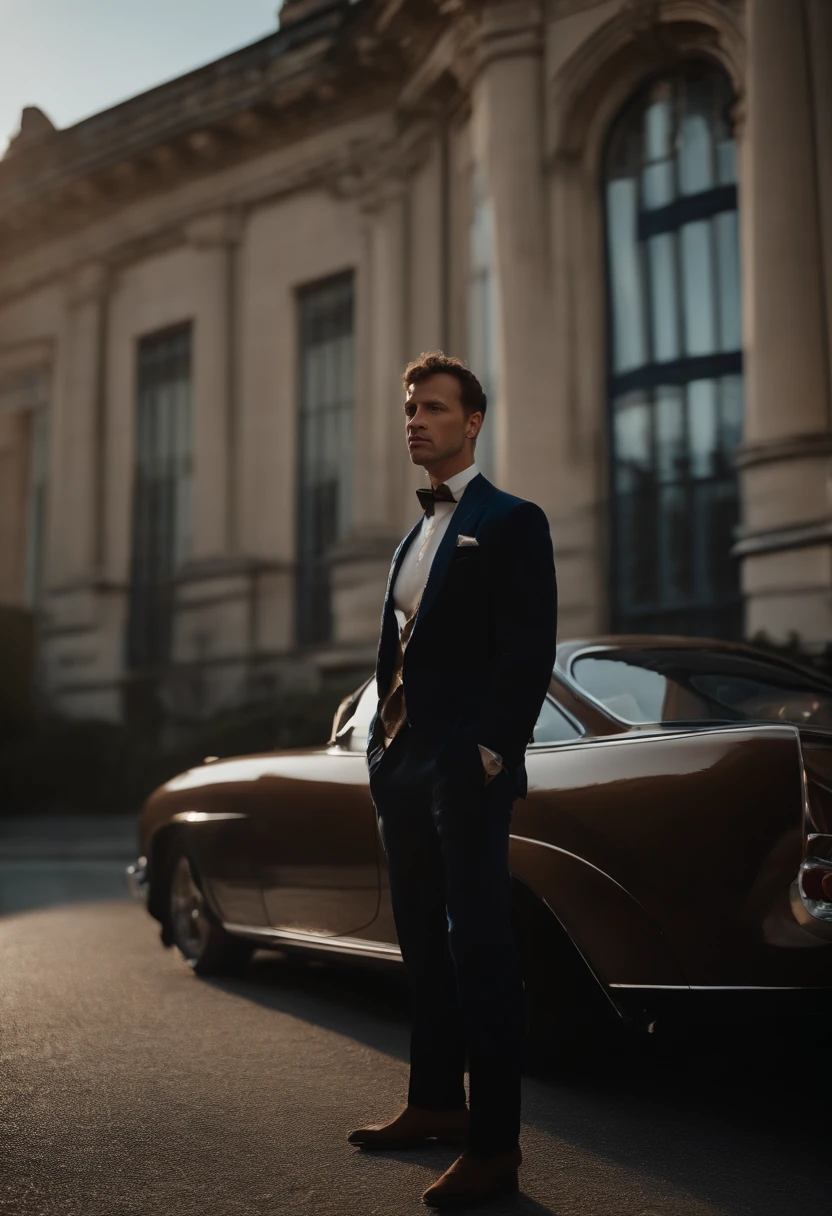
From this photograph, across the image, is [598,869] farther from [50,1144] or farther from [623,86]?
[623,86]

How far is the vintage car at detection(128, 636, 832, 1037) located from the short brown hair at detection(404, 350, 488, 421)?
1.09 meters

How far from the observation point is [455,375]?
360 cm

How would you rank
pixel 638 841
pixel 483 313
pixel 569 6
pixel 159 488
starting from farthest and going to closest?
pixel 159 488
pixel 483 313
pixel 569 6
pixel 638 841

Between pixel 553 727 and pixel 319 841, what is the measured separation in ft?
3.81

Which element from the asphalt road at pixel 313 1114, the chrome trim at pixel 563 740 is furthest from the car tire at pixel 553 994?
the chrome trim at pixel 563 740

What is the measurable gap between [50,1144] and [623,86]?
15988mm

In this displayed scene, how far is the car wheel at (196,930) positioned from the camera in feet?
20.2

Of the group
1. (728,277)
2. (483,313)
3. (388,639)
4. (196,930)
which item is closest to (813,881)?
(388,639)

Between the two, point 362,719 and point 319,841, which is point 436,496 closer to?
point 362,719

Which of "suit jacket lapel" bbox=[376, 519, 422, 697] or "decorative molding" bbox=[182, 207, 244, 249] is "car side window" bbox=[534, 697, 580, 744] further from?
"decorative molding" bbox=[182, 207, 244, 249]

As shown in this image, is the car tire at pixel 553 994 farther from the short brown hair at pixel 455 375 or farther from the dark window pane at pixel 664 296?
the dark window pane at pixel 664 296

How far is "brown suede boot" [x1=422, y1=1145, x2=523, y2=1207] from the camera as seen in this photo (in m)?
3.12

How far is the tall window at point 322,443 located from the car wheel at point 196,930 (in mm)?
15388

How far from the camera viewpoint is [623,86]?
17.2m
